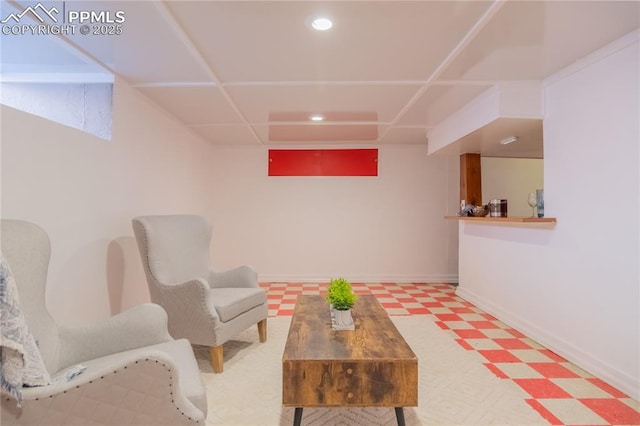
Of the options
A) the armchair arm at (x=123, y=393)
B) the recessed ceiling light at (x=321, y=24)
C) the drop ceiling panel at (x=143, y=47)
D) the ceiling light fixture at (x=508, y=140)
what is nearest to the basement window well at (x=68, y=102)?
the drop ceiling panel at (x=143, y=47)

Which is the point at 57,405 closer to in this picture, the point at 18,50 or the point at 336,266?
the point at 18,50

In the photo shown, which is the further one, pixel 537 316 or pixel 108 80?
pixel 537 316

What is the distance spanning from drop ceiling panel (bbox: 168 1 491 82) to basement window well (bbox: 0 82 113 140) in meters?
0.97

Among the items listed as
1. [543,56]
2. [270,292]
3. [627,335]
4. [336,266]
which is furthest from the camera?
[336,266]

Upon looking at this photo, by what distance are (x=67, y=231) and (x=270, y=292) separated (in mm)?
2900

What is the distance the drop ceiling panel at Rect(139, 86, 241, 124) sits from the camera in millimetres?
3053

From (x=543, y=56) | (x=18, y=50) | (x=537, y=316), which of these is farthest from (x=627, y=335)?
(x=18, y=50)

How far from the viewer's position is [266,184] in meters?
A: 5.47

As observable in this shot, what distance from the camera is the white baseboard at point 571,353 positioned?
209cm

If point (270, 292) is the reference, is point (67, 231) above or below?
above

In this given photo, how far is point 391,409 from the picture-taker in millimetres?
1857

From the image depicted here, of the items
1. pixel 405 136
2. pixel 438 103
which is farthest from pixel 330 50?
pixel 405 136

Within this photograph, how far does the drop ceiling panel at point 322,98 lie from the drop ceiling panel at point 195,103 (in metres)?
0.17

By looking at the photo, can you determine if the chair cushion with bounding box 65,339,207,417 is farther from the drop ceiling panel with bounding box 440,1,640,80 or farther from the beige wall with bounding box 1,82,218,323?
the drop ceiling panel with bounding box 440,1,640,80
